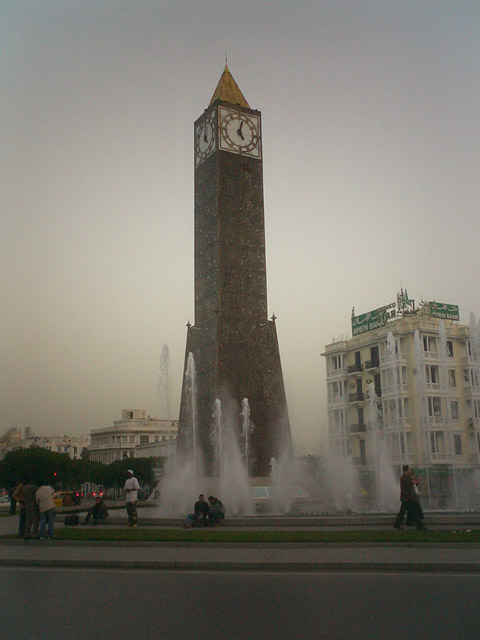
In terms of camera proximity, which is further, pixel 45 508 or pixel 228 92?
pixel 228 92

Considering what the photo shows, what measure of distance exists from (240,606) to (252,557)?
11.2 feet

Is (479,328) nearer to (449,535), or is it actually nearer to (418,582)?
(449,535)

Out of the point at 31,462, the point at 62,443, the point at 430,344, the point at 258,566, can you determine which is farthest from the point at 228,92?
the point at 62,443

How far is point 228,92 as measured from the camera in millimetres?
35625

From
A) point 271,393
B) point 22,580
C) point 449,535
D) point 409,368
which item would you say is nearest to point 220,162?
point 271,393

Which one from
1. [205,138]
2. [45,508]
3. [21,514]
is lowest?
[21,514]

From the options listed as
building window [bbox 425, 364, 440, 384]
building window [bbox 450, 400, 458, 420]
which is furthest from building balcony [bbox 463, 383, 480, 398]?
building window [bbox 425, 364, 440, 384]

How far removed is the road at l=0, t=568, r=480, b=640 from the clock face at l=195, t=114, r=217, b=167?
91.5 ft

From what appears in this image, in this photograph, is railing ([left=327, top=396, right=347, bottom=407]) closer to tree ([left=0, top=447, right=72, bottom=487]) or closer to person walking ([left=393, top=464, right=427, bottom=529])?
tree ([left=0, top=447, right=72, bottom=487])

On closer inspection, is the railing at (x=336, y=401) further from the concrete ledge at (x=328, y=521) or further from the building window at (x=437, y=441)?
the concrete ledge at (x=328, y=521)

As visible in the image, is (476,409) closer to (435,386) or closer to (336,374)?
(435,386)

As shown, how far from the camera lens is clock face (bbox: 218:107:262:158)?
112 ft

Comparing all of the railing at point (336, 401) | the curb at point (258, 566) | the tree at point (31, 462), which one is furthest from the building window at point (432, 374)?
the curb at point (258, 566)

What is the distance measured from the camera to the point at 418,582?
7.93 m
